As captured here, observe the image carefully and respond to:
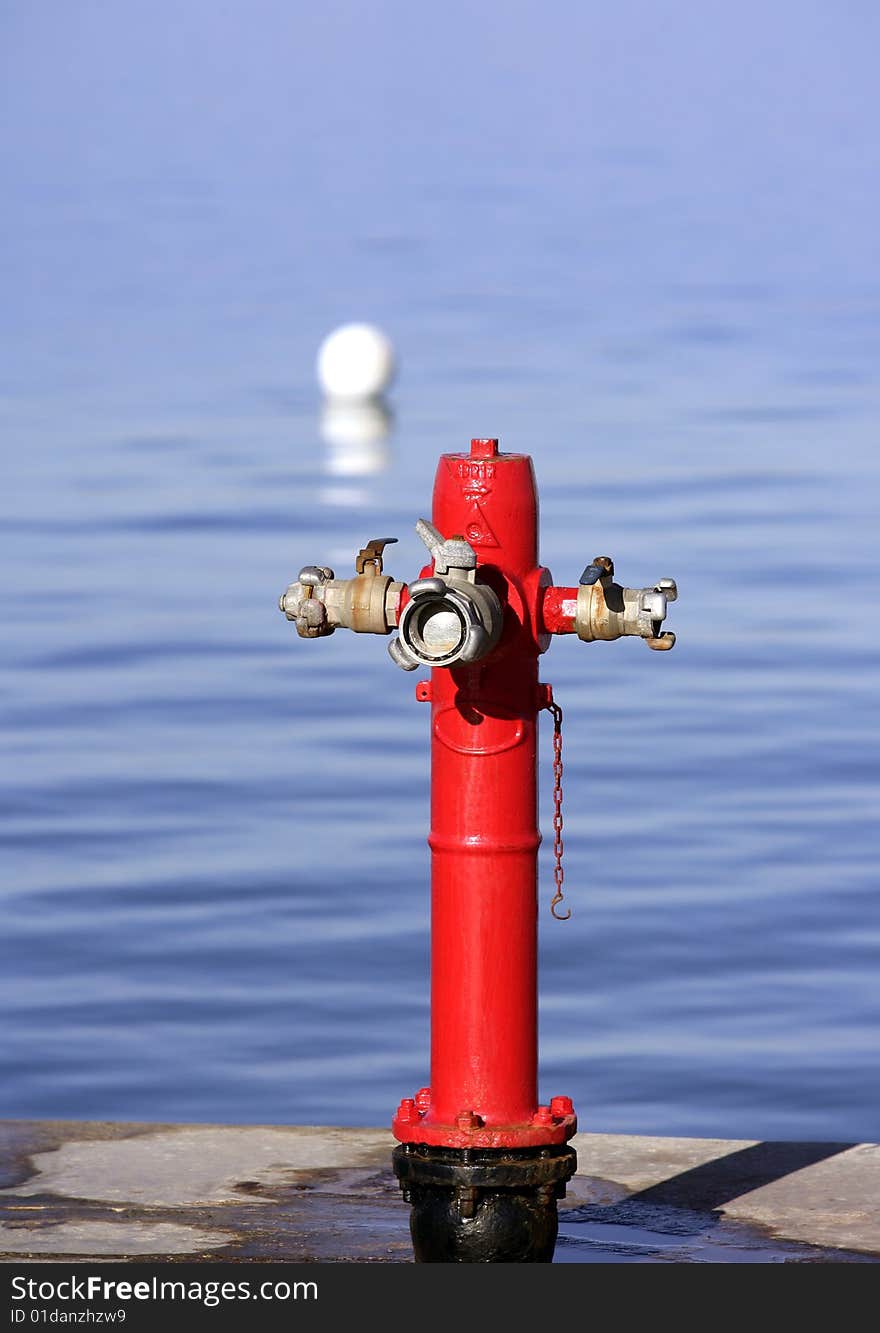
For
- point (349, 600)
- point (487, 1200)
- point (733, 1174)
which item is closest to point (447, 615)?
point (349, 600)

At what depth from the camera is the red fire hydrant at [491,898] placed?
6.91 metres

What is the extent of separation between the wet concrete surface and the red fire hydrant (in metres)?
0.32

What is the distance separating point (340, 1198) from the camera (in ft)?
25.5

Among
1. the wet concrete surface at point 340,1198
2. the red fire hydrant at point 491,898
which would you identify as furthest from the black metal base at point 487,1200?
the wet concrete surface at point 340,1198

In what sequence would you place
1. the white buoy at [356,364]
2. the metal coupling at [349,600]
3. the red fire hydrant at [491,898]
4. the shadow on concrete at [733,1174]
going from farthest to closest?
the white buoy at [356,364] → the shadow on concrete at [733,1174] → the metal coupling at [349,600] → the red fire hydrant at [491,898]

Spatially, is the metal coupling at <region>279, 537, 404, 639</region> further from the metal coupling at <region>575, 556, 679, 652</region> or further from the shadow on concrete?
the shadow on concrete

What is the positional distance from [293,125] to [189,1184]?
79503mm

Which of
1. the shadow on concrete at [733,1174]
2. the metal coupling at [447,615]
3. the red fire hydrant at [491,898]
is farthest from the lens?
Answer: the shadow on concrete at [733,1174]

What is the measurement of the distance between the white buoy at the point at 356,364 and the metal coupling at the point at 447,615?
21.1 metres

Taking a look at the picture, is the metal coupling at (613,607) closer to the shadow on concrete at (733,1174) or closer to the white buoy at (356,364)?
the shadow on concrete at (733,1174)

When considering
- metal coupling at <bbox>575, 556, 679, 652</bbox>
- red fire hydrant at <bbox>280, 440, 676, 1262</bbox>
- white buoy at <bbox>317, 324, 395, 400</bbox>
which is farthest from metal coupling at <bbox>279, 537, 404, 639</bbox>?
white buoy at <bbox>317, 324, 395, 400</bbox>

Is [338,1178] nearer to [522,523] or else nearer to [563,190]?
[522,523]

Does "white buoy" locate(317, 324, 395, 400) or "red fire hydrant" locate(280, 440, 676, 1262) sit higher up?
"white buoy" locate(317, 324, 395, 400)

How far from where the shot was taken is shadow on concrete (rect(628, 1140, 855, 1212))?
25.6 ft
